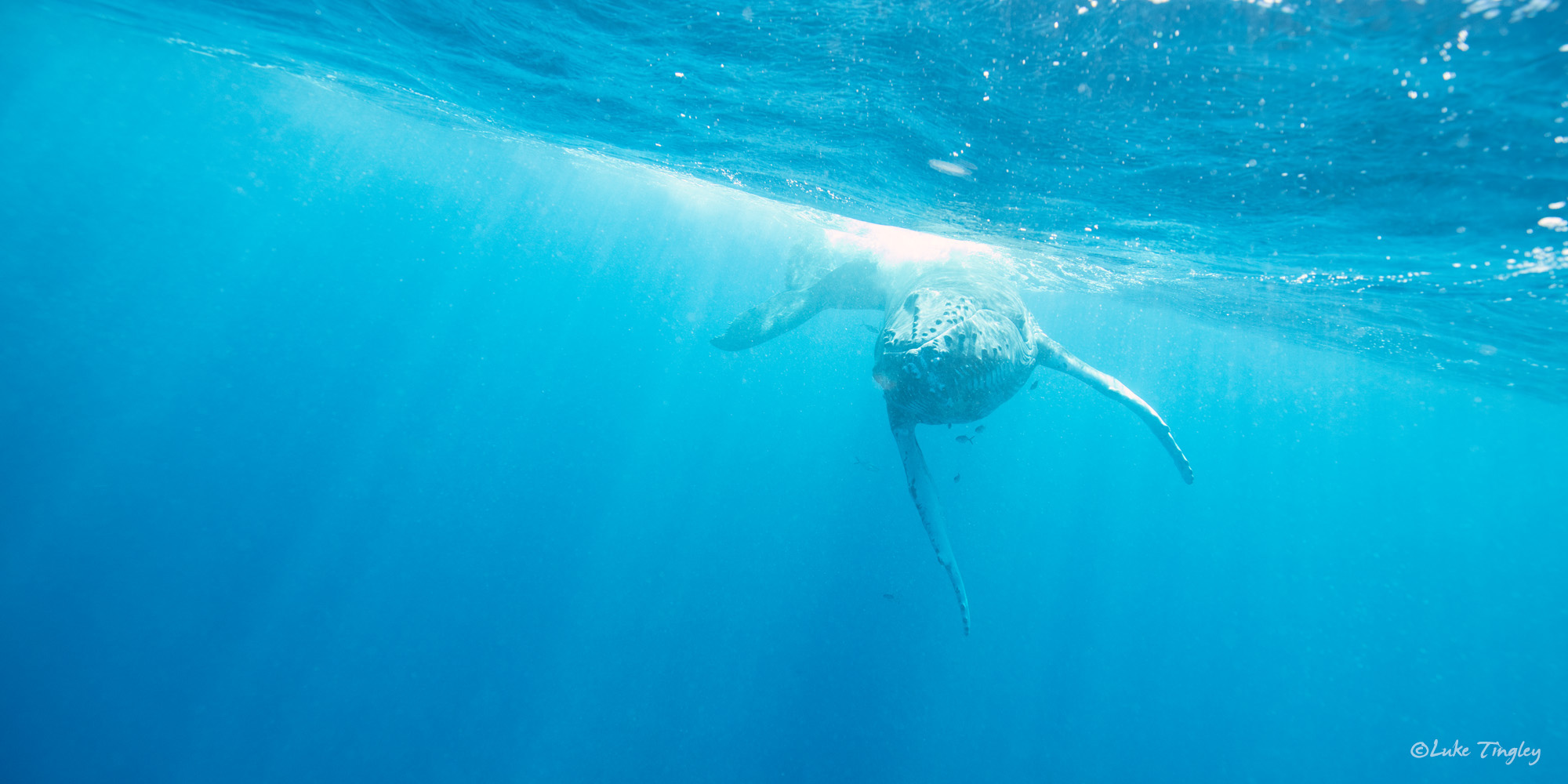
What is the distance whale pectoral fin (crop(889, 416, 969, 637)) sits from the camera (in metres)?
5.89

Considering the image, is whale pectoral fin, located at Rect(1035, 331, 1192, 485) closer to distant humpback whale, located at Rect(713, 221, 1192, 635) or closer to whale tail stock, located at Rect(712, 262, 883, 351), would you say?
distant humpback whale, located at Rect(713, 221, 1192, 635)

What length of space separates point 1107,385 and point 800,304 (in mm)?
5726

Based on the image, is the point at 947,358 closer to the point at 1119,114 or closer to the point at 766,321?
the point at 1119,114

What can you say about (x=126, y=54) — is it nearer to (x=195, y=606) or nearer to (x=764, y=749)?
(x=195, y=606)

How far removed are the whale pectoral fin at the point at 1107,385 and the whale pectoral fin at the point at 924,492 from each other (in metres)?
3.21

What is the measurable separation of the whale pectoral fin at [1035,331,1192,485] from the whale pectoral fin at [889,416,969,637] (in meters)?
3.21

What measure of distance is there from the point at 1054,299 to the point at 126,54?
5418 cm

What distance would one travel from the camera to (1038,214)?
11680mm

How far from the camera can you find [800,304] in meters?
11.5

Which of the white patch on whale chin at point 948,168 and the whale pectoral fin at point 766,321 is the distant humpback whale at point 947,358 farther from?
the white patch on whale chin at point 948,168
